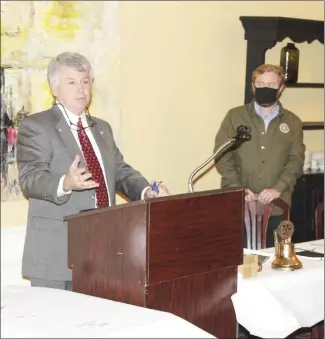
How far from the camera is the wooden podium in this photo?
2.49m

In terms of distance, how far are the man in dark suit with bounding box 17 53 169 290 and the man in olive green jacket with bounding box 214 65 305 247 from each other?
1384 millimetres

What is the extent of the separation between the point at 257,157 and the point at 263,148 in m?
0.06

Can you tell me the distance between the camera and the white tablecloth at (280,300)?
2.78m

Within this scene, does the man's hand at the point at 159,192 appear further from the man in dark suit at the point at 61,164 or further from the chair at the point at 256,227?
→ the chair at the point at 256,227

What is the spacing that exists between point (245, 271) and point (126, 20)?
80.1 inches

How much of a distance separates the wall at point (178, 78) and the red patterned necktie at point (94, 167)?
112cm

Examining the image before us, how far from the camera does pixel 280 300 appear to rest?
2885 mm

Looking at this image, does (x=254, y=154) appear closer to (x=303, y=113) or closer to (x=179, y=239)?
(x=303, y=113)

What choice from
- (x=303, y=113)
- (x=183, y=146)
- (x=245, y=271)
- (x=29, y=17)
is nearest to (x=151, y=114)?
(x=183, y=146)

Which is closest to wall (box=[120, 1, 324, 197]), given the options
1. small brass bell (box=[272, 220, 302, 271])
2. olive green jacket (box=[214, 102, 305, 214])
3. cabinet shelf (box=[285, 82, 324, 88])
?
cabinet shelf (box=[285, 82, 324, 88])

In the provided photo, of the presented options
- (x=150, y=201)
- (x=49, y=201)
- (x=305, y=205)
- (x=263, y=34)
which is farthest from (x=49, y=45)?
(x=305, y=205)

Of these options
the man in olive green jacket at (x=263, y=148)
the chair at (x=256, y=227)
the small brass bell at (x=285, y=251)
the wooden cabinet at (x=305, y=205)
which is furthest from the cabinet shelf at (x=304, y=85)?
the small brass bell at (x=285, y=251)

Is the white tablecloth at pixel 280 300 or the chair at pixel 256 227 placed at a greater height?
the chair at pixel 256 227

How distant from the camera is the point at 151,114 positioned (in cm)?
464
